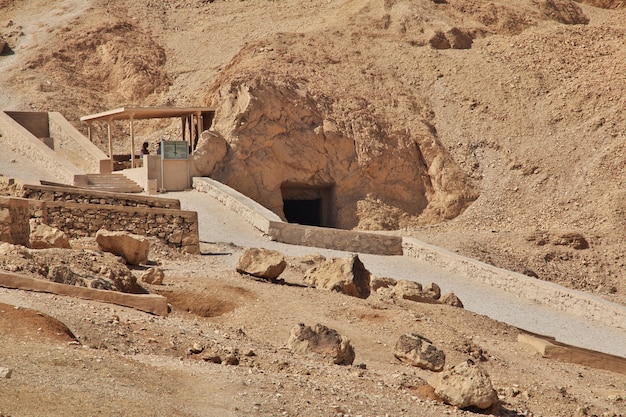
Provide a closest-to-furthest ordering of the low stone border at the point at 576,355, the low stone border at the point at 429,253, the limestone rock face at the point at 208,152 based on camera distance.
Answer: the low stone border at the point at 576,355, the low stone border at the point at 429,253, the limestone rock face at the point at 208,152

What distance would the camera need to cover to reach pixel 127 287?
11.8 meters

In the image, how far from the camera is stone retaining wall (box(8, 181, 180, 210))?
16.8 meters

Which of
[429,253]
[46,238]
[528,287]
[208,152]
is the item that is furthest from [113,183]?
[528,287]

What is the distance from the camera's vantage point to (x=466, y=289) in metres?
18.0

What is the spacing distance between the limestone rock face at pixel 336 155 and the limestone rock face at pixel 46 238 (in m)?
12.7

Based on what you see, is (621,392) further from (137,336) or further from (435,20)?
(435,20)

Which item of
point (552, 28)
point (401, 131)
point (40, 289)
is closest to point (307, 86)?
point (401, 131)

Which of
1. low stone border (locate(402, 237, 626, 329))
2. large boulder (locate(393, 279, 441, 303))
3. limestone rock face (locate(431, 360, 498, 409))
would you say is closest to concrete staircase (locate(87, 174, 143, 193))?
low stone border (locate(402, 237, 626, 329))

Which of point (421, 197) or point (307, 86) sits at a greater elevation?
point (307, 86)

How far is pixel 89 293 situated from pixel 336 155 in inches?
716

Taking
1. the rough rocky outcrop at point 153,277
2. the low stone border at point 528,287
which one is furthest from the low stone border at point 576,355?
the rough rocky outcrop at point 153,277

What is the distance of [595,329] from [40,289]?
9.65 meters

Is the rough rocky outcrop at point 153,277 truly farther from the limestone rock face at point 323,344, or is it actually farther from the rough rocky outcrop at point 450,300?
the rough rocky outcrop at point 450,300

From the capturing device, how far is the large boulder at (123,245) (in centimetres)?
1433
